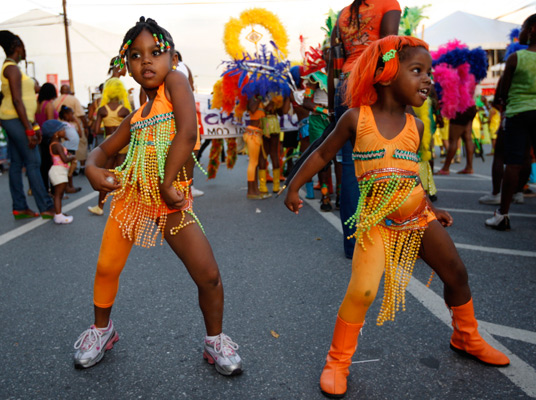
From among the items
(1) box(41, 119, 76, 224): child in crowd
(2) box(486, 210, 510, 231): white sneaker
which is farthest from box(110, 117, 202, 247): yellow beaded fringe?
(1) box(41, 119, 76, 224): child in crowd

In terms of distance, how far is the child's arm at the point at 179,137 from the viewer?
2.13 metres

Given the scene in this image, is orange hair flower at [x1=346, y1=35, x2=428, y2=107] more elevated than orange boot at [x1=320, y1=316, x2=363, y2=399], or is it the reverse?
orange hair flower at [x1=346, y1=35, x2=428, y2=107]

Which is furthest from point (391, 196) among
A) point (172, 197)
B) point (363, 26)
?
point (363, 26)

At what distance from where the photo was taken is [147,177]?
7.38 feet

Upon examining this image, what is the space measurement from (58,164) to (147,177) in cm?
473

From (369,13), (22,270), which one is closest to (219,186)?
(22,270)

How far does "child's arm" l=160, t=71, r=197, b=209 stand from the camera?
213 cm

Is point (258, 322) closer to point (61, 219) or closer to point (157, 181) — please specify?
point (157, 181)

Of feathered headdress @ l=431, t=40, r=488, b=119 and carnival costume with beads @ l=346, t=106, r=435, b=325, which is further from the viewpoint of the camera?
feathered headdress @ l=431, t=40, r=488, b=119

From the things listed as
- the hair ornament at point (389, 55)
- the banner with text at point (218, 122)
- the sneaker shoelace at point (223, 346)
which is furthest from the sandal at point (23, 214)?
the hair ornament at point (389, 55)

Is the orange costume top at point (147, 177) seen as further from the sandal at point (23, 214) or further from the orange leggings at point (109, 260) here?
the sandal at point (23, 214)

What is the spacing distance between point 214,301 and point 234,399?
46 cm

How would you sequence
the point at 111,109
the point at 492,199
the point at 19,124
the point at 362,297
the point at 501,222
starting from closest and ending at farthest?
Result: the point at 362,297 < the point at 501,222 < the point at 19,124 < the point at 492,199 < the point at 111,109

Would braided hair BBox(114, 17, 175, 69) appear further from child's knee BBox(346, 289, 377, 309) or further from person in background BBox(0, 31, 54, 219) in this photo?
person in background BBox(0, 31, 54, 219)
